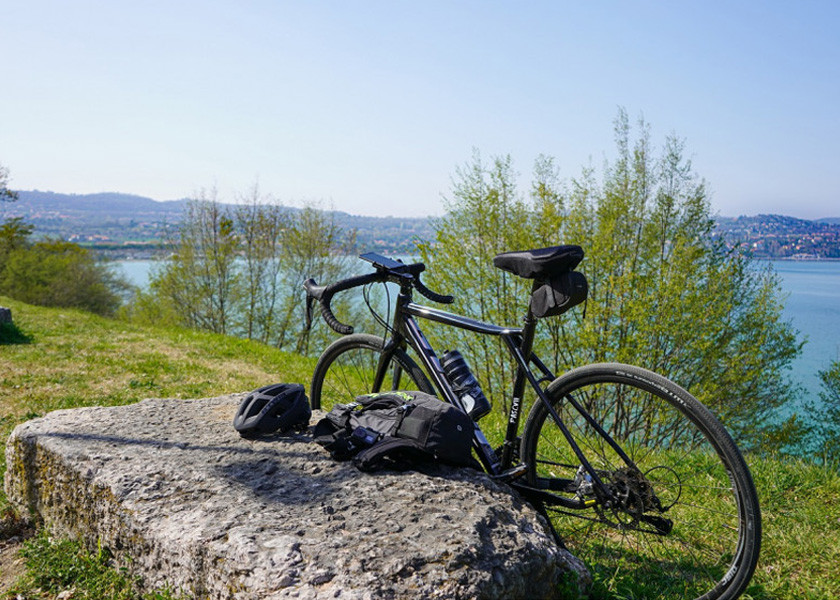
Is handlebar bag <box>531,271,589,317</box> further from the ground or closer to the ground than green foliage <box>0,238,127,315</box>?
further from the ground

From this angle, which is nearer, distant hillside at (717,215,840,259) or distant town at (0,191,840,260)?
distant hillside at (717,215,840,259)

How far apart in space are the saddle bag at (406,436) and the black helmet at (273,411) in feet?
1.07

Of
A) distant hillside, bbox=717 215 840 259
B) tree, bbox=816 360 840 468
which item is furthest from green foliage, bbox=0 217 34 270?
tree, bbox=816 360 840 468

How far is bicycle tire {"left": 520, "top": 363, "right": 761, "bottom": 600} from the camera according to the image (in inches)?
94.0

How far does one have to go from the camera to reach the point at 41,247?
3588cm

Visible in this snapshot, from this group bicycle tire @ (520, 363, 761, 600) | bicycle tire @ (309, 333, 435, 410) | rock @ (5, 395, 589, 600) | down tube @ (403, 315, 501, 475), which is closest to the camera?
rock @ (5, 395, 589, 600)

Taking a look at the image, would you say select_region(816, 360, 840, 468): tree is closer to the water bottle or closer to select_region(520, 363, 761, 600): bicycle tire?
select_region(520, 363, 761, 600): bicycle tire

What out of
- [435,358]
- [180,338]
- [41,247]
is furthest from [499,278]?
[41,247]

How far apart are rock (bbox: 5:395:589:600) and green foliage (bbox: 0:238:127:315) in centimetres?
3189

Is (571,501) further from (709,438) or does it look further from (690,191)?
(690,191)

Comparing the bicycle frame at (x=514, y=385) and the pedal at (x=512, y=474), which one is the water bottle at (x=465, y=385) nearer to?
the bicycle frame at (x=514, y=385)

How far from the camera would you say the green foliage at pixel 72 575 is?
8.80ft

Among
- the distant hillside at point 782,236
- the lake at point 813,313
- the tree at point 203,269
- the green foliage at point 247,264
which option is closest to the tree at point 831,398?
the lake at point 813,313

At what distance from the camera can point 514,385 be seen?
2.86 metres
